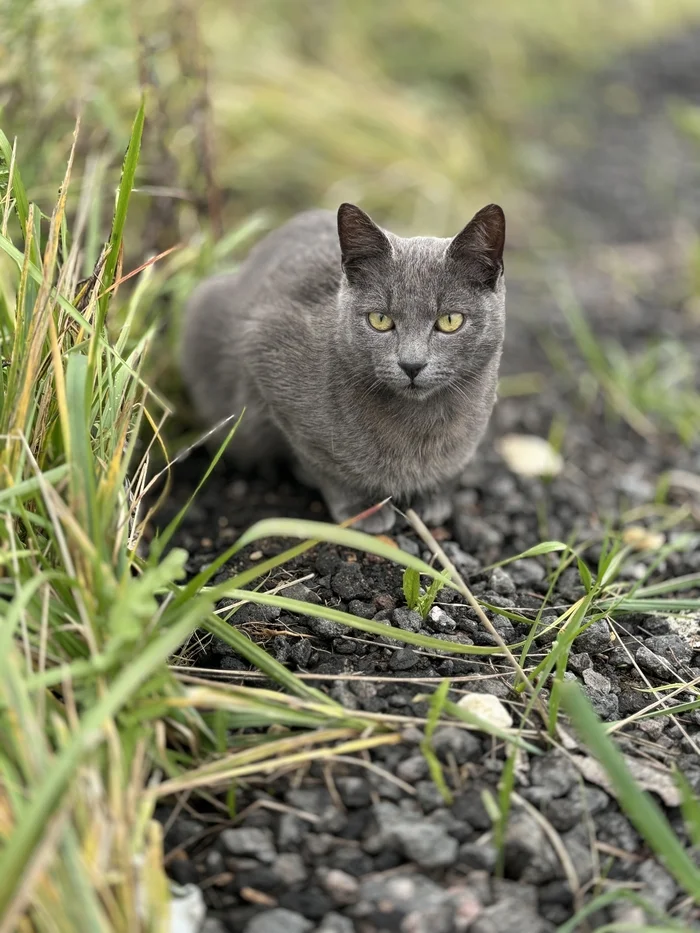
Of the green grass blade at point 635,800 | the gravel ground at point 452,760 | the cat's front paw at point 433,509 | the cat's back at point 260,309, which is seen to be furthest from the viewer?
the cat's front paw at point 433,509

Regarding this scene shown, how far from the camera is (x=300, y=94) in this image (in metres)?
4.46

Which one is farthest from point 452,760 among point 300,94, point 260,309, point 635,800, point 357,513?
point 300,94

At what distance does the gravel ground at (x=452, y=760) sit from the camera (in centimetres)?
133

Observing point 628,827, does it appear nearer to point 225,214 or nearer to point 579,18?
point 225,214

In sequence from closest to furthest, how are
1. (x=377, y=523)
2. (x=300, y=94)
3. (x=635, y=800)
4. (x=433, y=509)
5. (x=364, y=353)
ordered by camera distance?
(x=635, y=800), (x=364, y=353), (x=377, y=523), (x=433, y=509), (x=300, y=94)

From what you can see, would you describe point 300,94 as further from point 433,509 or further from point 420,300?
point 420,300

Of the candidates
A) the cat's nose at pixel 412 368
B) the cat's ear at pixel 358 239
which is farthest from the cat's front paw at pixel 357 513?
the cat's ear at pixel 358 239

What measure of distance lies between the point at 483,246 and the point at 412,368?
0.97 feet

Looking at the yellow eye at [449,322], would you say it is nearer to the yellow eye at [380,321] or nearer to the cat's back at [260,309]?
the yellow eye at [380,321]

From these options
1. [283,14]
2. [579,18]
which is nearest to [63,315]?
[283,14]

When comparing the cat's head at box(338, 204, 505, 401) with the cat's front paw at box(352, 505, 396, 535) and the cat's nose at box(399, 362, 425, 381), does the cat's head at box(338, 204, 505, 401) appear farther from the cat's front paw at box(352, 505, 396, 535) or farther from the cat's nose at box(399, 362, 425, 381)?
the cat's front paw at box(352, 505, 396, 535)

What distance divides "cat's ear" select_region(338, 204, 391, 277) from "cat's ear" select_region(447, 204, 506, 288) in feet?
0.49

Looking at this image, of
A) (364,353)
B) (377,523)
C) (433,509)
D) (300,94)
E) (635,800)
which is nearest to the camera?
(635,800)

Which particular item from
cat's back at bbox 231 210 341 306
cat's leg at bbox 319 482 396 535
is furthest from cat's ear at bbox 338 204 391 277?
cat's leg at bbox 319 482 396 535
